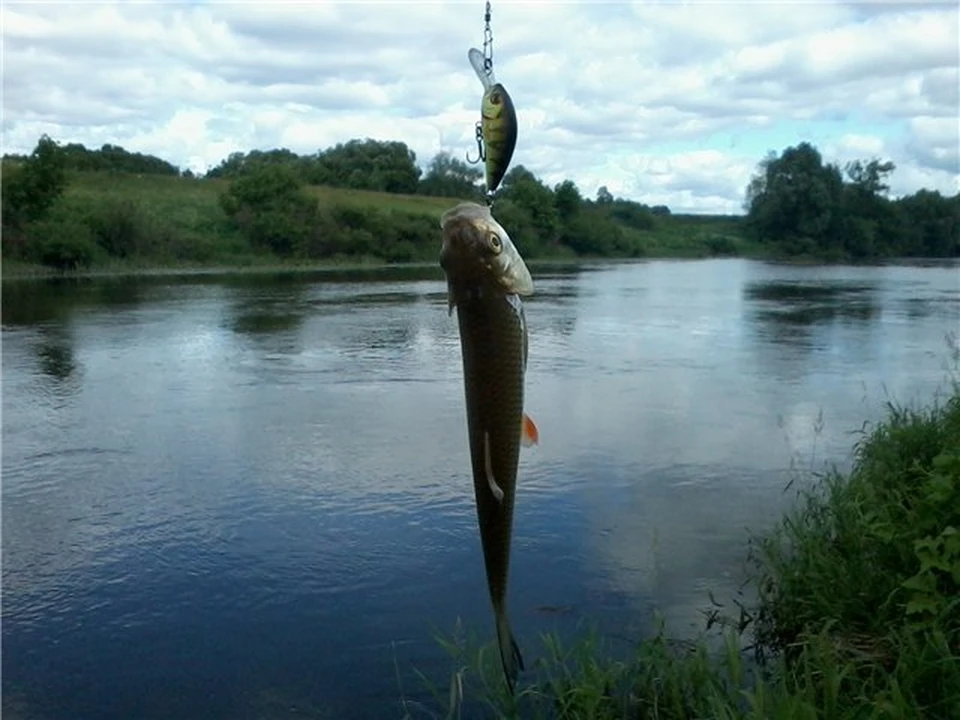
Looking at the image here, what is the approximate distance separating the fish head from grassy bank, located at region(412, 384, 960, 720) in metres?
2.47

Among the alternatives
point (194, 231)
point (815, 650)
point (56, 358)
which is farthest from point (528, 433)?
point (194, 231)

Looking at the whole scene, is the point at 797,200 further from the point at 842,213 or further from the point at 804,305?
the point at 804,305

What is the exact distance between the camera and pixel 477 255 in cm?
210

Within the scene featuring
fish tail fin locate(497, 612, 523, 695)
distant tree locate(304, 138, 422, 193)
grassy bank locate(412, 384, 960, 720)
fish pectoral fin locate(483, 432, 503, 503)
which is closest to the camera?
fish pectoral fin locate(483, 432, 503, 503)

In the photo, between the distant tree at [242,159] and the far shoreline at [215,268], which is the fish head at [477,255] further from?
the distant tree at [242,159]

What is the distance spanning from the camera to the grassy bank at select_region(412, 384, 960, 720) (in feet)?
14.3

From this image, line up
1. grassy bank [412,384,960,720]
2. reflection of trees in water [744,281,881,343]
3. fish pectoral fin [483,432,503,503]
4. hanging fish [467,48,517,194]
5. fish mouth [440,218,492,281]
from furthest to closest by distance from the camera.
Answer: reflection of trees in water [744,281,881,343], grassy bank [412,384,960,720], hanging fish [467,48,517,194], fish pectoral fin [483,432,503,503], fish mouth [440,218,492,281]

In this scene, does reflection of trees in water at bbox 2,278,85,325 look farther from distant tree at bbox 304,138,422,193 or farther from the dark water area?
distant tree at bbox 304,138,422,193

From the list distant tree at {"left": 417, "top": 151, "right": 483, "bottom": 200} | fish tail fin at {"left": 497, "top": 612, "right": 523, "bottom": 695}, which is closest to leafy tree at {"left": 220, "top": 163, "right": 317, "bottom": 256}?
distant tree at {"left": 417, "top": 151, "right": 483, "bottom": 200}

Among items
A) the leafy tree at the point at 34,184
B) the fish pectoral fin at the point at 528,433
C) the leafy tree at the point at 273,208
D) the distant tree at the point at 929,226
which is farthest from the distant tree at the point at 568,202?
the fish pectoral fin at the point at 528,433

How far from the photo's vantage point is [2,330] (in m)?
22.0

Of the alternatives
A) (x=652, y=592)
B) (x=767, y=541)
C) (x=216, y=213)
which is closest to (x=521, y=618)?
(x=652, y=592)

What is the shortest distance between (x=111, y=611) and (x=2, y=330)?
17.0m

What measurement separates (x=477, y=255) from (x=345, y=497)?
7.50 meters
